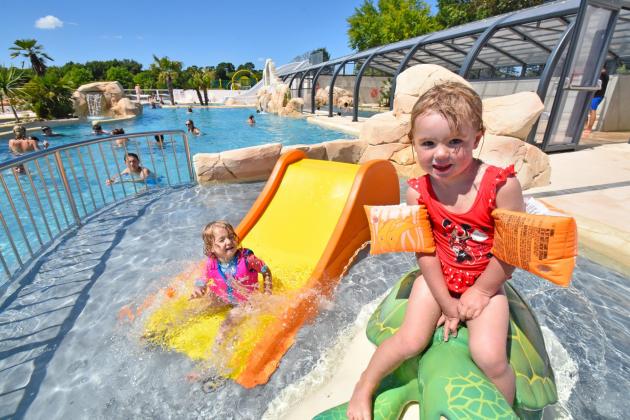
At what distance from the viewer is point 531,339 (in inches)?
72.2

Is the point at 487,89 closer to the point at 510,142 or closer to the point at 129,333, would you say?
the point at 510,142

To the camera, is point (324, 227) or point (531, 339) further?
point (324, 227)

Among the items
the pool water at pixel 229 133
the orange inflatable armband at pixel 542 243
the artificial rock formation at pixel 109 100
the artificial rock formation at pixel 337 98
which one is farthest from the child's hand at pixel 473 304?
the artificial rock formation at pixel 109 100

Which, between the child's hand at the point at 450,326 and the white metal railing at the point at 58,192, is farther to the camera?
the white metal railing at the point at 58,192

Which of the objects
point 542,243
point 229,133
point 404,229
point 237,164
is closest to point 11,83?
point 229,133

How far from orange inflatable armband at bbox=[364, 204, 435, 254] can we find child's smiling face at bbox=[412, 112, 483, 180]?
308mm

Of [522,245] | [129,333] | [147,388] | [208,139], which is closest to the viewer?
[522,245]

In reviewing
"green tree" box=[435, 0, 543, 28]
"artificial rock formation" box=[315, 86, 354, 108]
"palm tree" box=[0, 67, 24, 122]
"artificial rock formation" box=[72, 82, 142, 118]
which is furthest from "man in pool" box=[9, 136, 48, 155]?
"green tree" box=[435, 0, 543, 28]

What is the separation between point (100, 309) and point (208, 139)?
519 inches

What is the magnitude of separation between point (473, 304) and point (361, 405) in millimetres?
787

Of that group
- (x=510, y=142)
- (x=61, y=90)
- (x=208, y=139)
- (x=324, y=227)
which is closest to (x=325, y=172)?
(x=324, y=227)

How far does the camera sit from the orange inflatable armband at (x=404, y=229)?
1.80m

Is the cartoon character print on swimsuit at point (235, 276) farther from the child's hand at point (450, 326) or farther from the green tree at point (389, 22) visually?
the green tree at point (389, 22)

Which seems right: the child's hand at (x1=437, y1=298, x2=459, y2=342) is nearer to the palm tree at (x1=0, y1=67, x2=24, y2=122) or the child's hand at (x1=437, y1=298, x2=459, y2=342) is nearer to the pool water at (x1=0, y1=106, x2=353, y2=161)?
the pool water at (x1=0, y1=106, x2=353, y2=161)
